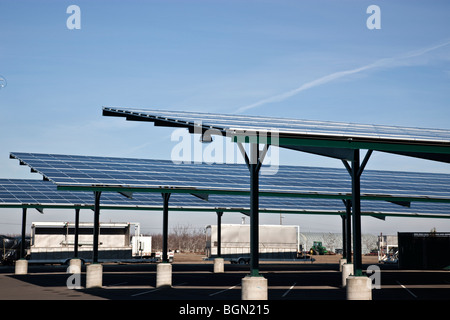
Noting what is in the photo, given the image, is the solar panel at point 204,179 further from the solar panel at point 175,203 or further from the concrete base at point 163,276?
the solar panel at point 175,203

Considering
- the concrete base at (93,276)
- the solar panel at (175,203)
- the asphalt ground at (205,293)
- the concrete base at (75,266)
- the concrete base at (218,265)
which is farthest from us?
the concrete base at (218,265)

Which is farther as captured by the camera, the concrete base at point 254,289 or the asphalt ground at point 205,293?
the asphalt ground at point 205,293

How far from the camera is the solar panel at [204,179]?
28438mm

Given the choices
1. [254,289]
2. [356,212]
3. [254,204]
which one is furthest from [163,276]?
[356,212]

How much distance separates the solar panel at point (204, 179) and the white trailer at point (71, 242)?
830 inches

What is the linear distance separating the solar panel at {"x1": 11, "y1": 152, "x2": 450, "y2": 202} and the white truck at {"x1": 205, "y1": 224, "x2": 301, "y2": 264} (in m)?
24.7

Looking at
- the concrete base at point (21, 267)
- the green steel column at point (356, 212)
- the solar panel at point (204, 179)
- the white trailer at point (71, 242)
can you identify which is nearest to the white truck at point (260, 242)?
the white trailer at point (71, 242)

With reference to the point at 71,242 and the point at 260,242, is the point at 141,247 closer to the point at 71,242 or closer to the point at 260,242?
the point at 71,242

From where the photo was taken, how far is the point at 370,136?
18984mm

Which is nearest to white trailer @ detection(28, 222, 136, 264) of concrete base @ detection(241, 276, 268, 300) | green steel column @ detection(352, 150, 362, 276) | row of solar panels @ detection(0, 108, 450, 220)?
row of solar panels @ detection(0, 108, 450, 220)

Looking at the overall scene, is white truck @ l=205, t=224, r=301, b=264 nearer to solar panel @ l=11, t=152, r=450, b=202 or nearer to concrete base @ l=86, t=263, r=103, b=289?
solar panel @ l=11, t=152, r=450, b=202

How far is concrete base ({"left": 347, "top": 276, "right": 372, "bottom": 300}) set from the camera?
2025 cm
